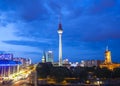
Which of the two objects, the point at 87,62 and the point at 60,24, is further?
the point at 87,62

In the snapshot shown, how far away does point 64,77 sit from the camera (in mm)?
71062

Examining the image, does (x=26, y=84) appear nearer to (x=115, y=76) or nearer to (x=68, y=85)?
(x=68, y=85)

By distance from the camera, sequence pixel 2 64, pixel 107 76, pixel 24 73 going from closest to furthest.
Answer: pixel 24 73 < pixel 2 64 < pixel 107 76

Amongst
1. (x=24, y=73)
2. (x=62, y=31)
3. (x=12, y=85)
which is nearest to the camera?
(x=12, y=85)

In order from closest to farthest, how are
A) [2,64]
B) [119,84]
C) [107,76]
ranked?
[2,64], [119,84], [107,76]

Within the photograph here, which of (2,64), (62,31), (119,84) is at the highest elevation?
(62,31)

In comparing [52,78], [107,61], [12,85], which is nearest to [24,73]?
[12,85]

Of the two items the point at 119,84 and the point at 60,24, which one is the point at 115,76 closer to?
the point at 119,84

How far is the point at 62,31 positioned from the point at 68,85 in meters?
62.0

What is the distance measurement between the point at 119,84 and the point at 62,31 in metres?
56.7

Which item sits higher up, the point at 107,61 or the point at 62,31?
the point at 62,31

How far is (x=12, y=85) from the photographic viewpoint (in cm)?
3550

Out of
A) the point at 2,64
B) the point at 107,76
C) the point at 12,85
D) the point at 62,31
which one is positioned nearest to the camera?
the point at 12,85

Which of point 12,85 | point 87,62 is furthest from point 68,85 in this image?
point 87,62
